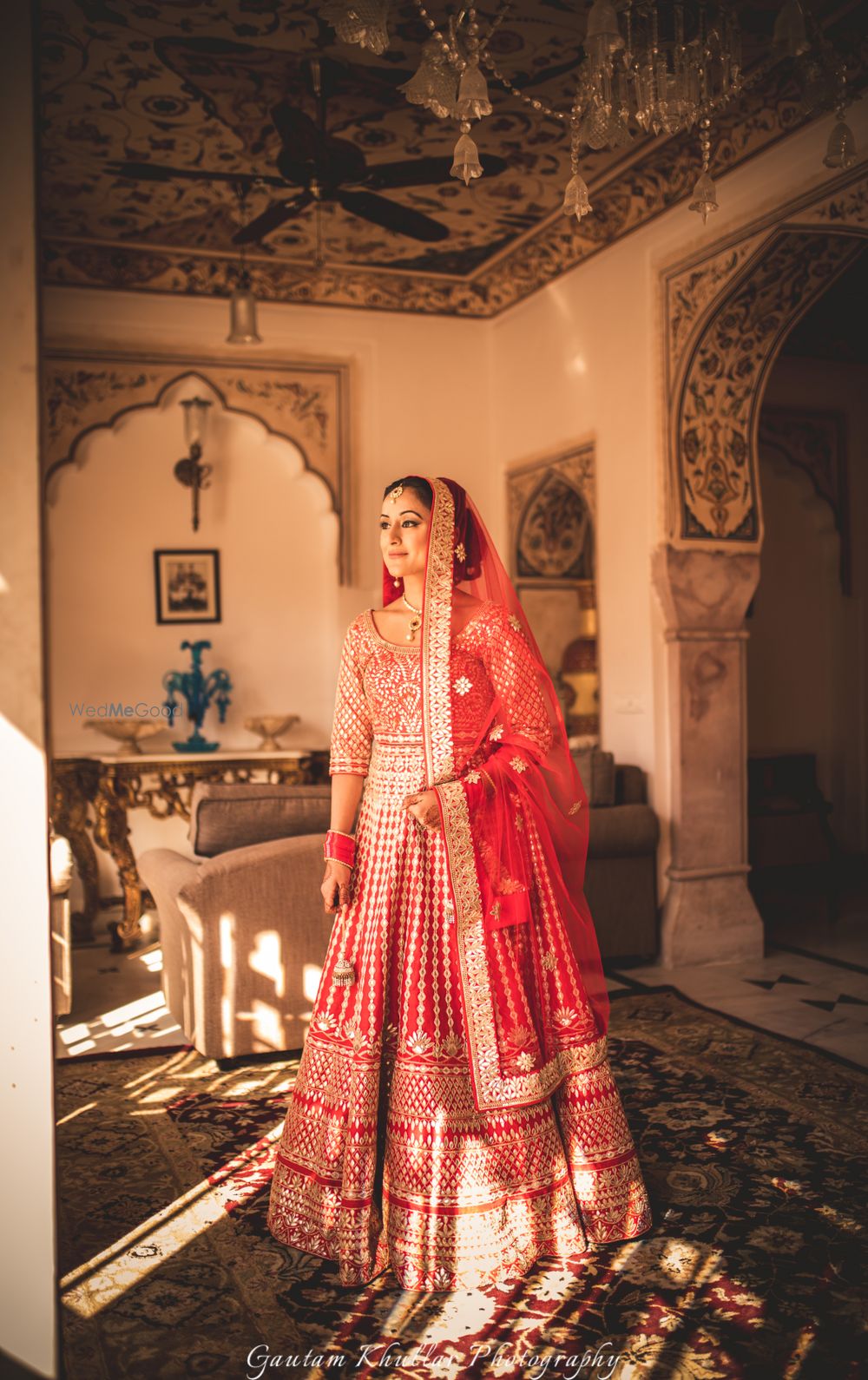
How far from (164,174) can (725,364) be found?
108 inches

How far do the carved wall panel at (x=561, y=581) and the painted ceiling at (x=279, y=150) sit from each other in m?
1.23

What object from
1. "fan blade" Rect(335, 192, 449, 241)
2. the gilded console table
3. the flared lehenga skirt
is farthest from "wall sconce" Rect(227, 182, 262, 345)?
the flared lehenga skirt

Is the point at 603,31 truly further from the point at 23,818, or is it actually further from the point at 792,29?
the point at 23,818

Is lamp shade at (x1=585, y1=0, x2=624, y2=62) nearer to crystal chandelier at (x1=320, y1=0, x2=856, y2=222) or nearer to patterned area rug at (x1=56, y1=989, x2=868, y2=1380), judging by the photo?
crystal chandelier at (x1=320, y1=0, x2=856, y2=222)

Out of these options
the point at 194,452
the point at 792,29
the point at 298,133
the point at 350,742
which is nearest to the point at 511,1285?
the point at 350,742

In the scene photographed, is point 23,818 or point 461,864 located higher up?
point 23,818

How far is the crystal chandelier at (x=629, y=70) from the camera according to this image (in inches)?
106

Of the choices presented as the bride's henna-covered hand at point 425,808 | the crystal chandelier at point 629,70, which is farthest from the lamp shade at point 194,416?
the bride's henna-covered hand at point 425,808

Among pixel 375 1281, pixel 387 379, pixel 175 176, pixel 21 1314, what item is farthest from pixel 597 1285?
pixel 387 379

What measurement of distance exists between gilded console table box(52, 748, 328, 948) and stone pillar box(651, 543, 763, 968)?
1954 millimetres

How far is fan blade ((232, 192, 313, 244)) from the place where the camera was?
4566 millimetres

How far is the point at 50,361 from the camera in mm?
6379

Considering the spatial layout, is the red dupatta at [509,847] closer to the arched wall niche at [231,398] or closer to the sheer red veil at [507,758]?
the sheer red veil at [507,758]

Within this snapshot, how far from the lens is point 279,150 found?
5168 mm
